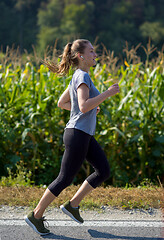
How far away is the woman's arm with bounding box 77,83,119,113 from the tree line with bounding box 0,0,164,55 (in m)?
38.8

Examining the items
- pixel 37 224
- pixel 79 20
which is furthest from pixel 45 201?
pixel 79 20

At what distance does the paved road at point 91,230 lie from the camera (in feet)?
9.66

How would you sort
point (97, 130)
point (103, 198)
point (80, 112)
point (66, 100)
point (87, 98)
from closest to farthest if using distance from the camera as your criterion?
point (87, 98), point (80, 112), point (66, 100), point (103, 198), point (97, 130)

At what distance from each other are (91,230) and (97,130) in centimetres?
227

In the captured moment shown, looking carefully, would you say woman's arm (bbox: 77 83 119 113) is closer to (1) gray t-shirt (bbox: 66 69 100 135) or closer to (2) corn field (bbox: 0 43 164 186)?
(1) gray t-shirt (bbox: 66 69 100 135)

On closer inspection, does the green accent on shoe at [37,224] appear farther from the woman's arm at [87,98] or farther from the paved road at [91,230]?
the woman's arm at [87,98]

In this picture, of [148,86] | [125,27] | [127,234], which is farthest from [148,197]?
[125,27]

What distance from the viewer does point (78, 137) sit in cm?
289

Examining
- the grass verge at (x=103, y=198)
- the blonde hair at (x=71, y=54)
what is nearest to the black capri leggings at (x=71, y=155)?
the blonde hair at (x=71, y=54)

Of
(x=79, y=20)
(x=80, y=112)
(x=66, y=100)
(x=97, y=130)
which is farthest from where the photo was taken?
(x=79, y=20)

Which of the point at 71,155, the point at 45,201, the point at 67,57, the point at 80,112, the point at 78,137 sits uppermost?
the point at 67,57

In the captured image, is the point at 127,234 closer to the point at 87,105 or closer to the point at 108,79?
the point at 87,105

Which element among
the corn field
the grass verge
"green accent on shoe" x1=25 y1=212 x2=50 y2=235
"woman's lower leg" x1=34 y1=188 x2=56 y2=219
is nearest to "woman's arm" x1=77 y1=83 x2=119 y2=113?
"woman's lower leg" x1=34 y1=188 x2=56 y2=219

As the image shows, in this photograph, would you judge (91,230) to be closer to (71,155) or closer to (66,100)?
(71,155)
